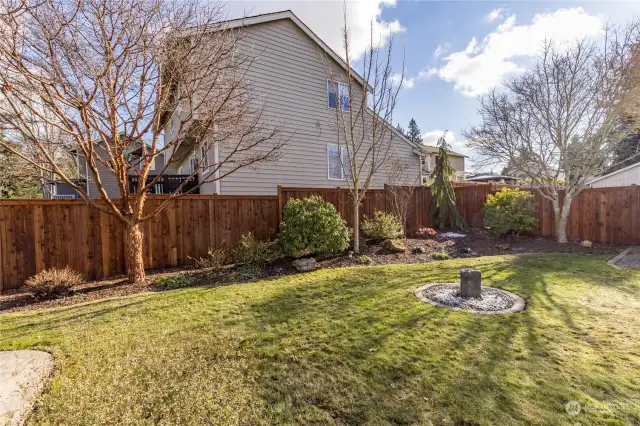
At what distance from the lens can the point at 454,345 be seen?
3.05m

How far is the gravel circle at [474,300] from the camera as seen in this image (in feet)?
13.4

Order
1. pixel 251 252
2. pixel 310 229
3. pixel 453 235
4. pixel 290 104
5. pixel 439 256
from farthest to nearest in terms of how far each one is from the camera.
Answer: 1. pixel 290 104
2. pixel 453 235
3. pixel 439 256
4. pixel 251 252
5. pixel 310 229

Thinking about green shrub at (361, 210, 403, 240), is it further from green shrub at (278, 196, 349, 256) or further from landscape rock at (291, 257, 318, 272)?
landscape rock at (291, 257, 318, 272)

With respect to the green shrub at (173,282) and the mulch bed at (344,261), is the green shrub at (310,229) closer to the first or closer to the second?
the mulch bed at (344,261)

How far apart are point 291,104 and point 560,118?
872 centimetres

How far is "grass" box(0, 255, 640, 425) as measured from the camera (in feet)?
7.09

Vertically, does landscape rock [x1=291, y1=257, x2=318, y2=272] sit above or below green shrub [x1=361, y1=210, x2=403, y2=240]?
below

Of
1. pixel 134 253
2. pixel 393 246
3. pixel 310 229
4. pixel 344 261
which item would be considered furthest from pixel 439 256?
pixel 134 253

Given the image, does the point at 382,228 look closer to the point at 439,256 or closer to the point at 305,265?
the point at 439,256

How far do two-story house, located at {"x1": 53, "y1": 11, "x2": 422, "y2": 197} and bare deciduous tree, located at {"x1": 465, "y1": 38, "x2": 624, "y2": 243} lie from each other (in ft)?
13.2

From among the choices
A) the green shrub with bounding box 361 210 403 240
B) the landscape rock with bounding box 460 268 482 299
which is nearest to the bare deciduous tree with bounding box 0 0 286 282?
the green shrub with bounding box 361 210 403 240

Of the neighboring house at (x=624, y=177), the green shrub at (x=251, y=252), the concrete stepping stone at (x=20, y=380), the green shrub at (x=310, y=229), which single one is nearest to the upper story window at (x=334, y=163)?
the green shrub at (x=310, y=229)

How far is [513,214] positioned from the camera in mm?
9672

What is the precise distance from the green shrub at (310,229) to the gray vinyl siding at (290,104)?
3.32 metres
